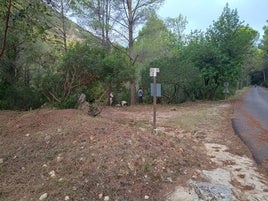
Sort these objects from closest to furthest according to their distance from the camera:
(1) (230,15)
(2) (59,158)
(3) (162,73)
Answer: (2) (59,158) < (3) (162,73) < (1) (230,15)

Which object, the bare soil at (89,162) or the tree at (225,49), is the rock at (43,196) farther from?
the tree at (225,49)

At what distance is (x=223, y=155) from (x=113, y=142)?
8.83 feet

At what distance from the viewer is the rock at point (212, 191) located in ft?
13.0

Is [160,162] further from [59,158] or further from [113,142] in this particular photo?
[59,158]

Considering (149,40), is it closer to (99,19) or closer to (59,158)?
(99,19)

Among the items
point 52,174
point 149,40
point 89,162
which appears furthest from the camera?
point 149,40

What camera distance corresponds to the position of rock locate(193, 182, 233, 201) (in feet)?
13.0

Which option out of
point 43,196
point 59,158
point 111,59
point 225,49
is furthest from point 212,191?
point 225,49

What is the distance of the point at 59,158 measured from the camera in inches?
190

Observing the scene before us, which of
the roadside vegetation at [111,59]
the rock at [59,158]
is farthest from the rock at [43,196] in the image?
the roadside vegetation at [111,59]

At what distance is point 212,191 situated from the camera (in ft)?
13.5

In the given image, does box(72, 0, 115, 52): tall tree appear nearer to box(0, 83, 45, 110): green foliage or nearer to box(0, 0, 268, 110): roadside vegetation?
box(0, 0, 268, 110): roadside vegetation

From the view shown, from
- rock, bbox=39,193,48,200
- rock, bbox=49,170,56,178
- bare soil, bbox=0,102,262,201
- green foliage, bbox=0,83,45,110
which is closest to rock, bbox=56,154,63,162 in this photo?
bare soil, bbox=0,102,262,201

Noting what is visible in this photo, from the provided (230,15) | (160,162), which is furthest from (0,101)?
(230,15)
